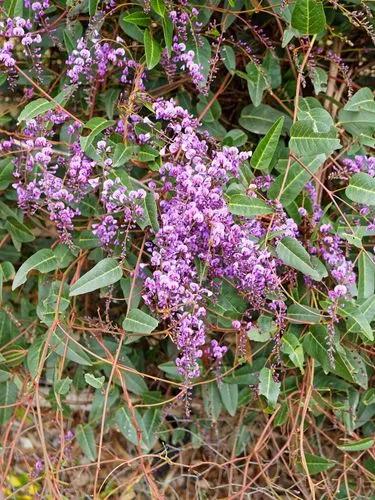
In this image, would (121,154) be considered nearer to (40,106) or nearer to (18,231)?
(40,106)

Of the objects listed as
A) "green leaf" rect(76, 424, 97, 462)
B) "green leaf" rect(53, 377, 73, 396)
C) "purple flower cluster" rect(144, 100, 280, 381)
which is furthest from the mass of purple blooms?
"green leaf" rect(76, 424, 97, 462)

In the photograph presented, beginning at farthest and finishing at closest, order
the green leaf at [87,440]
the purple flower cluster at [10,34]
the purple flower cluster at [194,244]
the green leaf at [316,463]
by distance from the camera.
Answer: the green leaf at [87,440] → the green leaf at [316,463] → the purple flower cluster at [10,34] → the purple flower cluster at [194,244]

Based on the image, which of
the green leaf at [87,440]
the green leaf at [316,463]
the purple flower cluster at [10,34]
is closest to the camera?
the purple flower cluster at [10,34]

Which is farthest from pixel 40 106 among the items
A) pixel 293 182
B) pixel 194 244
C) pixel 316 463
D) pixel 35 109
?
pixel 316 463

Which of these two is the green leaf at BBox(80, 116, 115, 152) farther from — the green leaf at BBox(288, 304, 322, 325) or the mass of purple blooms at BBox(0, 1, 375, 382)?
the green leaf at BBox(288, 304, 322, 325)

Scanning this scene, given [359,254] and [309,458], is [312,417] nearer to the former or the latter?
[309,458]

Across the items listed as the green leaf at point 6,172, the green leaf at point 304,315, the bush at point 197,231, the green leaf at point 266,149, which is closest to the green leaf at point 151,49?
the bush at point 197,231

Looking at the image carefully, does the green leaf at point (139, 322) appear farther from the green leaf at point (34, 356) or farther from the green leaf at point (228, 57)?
the green leaf at point (228, 57)
